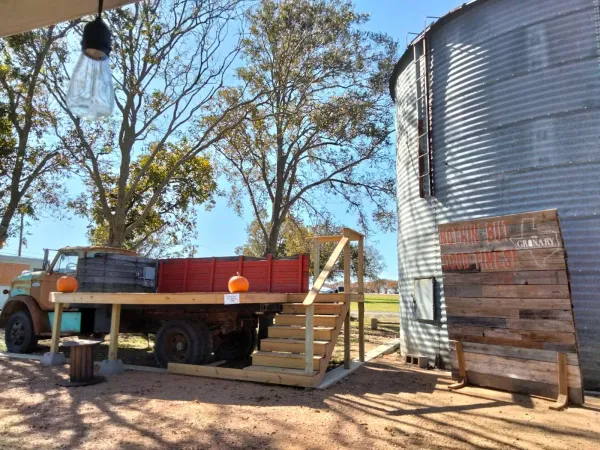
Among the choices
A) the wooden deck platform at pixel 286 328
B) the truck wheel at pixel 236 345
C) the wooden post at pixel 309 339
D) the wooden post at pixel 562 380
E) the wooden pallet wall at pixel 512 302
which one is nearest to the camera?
the wooden post at pixel 562 380

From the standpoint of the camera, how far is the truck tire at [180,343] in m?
7.42

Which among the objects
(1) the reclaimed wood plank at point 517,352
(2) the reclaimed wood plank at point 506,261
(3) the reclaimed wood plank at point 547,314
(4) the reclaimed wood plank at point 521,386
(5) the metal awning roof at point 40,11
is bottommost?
(4) the reclaimed wood plank at point 521,386

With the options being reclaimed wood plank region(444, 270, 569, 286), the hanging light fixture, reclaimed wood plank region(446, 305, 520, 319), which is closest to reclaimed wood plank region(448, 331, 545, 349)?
reclaimed wood plank region(446, 305, 520, 319)

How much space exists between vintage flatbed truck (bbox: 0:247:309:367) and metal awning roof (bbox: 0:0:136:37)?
525 cm

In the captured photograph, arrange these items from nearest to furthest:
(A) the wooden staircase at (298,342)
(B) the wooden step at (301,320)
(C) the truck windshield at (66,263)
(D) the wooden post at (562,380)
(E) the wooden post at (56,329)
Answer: (D) the wooden post at (562,380)
(A) the wooden staircase at (298,342)
(B) the wooden step at (301,320)
(E) the wooden post at (56,329)
(C) the truck windshield at (66,263)

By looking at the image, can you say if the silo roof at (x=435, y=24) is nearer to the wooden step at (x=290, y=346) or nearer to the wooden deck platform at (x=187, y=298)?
the wooden deck platform at (x=187, y=298)

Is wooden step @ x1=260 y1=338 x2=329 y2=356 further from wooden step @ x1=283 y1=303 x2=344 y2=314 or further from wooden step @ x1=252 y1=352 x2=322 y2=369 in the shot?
wooden step @ x1=283 y1=303 x2=344 y2=314

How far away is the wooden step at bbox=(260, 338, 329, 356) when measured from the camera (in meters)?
6.46

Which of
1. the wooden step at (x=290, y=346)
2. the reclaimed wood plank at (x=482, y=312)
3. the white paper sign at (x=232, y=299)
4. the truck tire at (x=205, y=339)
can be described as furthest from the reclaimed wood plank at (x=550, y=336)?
the truck tire at (x=205, y=339)

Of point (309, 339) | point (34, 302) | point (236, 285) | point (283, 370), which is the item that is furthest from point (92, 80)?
point (34, 302)

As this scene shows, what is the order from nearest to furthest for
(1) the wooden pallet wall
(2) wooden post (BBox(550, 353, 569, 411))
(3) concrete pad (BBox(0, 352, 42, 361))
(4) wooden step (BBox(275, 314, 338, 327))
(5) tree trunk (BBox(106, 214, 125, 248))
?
(2) wooden post (BBox(550, 353, 569, 411)) < (1) the wooden pallet wall < (4) wooden step (BBox(275, 314, 338, 327)) < (3) concrete pad (BBox(0, 352, 42, 361)) < (5) tree trunk (BBox(106, 214, 125, 248))

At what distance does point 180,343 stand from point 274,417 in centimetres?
366

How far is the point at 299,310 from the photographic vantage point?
7.33 m

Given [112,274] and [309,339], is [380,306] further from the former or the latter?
[309,339]
